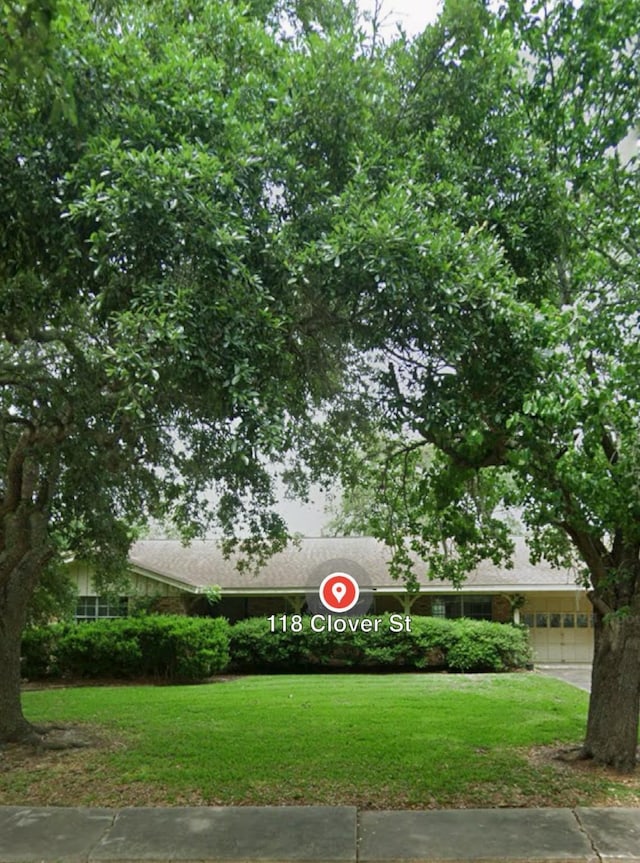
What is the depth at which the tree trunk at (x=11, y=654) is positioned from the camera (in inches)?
407

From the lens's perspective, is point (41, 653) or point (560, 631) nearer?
point (41, 653)

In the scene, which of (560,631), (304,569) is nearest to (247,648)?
(304,569)

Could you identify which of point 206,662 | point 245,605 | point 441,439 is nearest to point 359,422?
point 441,439

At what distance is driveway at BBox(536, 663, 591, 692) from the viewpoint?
59.8 feet

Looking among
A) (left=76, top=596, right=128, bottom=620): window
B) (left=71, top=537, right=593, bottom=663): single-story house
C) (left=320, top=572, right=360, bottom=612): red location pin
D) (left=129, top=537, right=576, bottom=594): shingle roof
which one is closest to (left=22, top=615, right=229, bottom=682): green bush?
(left=129, top=537, right=576, bottom=594): shingle roof

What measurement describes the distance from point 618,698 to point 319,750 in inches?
139

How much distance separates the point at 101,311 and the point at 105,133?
4.40 ft

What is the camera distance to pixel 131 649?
18.9 meters

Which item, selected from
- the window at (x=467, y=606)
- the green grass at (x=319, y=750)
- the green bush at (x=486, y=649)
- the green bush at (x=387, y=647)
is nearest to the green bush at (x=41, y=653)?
the green grass at (x=319, y=750)

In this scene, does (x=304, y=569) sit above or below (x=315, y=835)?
above

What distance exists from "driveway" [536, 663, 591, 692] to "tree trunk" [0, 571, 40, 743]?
446 inches

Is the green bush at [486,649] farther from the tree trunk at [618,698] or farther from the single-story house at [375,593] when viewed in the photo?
the tree trunk at [618,698]

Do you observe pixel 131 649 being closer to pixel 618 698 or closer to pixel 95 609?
pixel 95 609

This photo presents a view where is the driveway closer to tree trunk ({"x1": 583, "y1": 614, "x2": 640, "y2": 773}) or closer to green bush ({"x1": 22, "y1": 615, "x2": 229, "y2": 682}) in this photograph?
green bush ({"x1": 22, "y1": 615, "x2": 229, "y2": 682})
